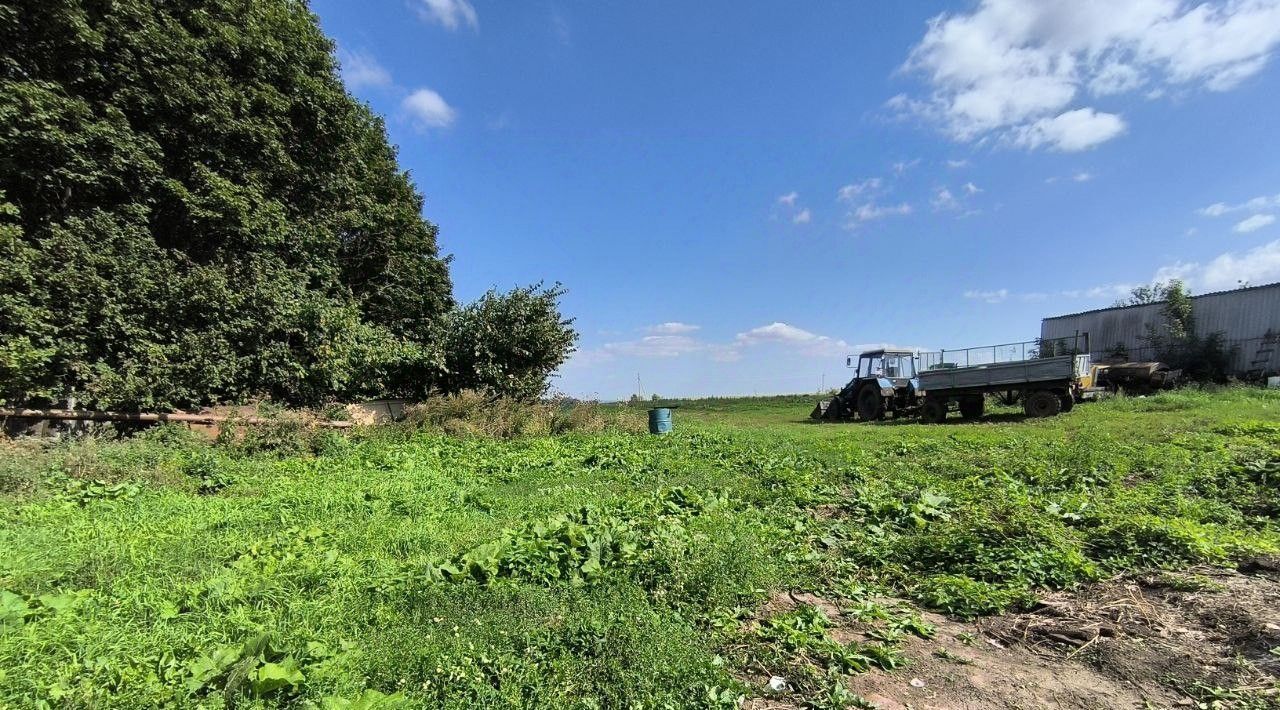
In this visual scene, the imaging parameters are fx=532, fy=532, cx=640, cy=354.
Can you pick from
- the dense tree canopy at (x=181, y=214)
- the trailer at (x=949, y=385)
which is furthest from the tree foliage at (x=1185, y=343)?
the dense tree canopy at (x=181, y=214)

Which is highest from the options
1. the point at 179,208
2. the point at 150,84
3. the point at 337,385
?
the point at 150,84

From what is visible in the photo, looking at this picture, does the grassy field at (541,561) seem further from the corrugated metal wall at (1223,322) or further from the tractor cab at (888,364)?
the corrugated metal wall at (1223,322)

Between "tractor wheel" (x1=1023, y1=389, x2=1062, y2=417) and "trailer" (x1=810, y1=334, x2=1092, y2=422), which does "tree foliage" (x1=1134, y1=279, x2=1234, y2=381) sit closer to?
"trailer" (x1=810, y1=334, x2=1092, y2=422)

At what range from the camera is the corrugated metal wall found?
23312 millimetres

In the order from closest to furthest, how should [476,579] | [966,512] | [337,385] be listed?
[476,579] → [966,512] → [337,385]

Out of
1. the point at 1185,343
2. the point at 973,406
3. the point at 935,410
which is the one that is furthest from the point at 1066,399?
the point at 1185,343

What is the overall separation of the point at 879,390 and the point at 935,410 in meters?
2.29

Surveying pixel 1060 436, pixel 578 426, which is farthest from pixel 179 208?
pixel 1060 436

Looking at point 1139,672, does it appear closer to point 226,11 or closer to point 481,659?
point 481,659

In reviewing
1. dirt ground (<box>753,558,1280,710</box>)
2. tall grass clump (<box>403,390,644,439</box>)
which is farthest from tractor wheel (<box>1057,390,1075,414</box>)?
dirt ground (<box>753,558,1280,710</box>)

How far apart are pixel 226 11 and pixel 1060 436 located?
21.1m

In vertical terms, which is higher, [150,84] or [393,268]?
[150,84]

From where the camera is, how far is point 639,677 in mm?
2740

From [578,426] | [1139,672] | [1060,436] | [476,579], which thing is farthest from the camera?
[578,426]
